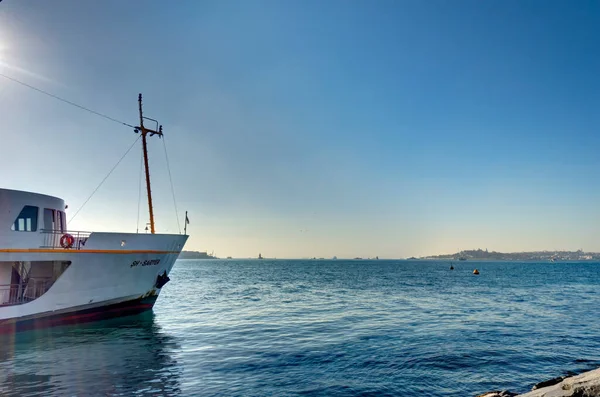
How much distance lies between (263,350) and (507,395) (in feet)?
32.8

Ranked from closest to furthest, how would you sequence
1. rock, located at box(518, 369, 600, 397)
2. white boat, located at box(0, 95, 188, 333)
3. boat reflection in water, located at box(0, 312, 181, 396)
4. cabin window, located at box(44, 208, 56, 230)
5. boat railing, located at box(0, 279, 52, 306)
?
1. rock, located at box(518, 369, 600, 397)
2. boat reflection in water, located at box(0, 312, 181, 396)
3. white boat, located at box(0, 95, 188, 333)
4. boat railing, located at box(0, 279, 52, 306)
5. cabin window, located at box(44, 208, 56, 230)

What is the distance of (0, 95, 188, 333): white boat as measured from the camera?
18.8 m

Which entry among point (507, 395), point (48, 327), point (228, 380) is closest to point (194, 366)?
point (228, 380)

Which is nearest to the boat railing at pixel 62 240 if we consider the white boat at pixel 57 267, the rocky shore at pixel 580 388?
the white boat at pixel 57 267

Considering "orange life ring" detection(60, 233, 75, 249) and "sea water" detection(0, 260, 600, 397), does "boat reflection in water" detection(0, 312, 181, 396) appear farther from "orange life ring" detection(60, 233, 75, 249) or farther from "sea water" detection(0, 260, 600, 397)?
"orange life ring" detection(60, 233, 75, 249)

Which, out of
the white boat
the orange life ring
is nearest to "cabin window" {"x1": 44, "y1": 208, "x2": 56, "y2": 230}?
the white boat

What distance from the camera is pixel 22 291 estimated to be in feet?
67.3

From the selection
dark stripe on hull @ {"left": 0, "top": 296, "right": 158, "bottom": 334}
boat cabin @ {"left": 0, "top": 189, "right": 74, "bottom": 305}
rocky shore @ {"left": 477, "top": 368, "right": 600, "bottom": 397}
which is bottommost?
dark stripe on hull @ {"left": 0, "top": 296, "right": 158, "bottom": 334}

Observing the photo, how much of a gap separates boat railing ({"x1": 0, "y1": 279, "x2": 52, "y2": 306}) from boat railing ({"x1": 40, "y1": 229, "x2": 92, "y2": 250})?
2392 mm

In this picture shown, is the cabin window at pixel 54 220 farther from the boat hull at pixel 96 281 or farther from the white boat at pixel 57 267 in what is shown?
the boat hull at pixel 96 281

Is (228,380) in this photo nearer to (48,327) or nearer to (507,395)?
(507,395)

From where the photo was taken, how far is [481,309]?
29.0 m

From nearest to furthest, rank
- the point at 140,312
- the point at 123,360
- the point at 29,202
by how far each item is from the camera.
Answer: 1. the point at 123,360
2. the point at 29,202
3. the point at 140,312

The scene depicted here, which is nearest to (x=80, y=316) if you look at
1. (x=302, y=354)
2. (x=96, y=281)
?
(x=96, y=281)
